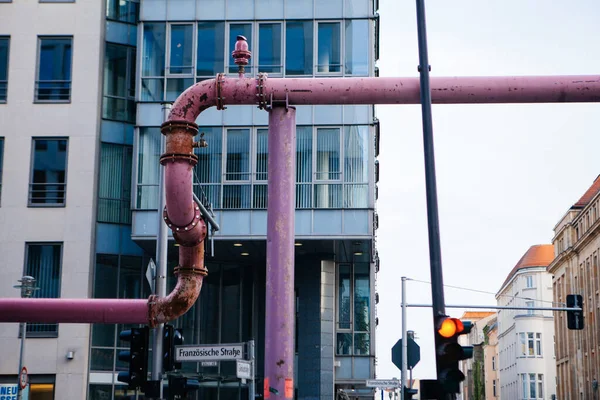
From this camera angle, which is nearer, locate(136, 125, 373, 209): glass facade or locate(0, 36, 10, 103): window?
locate(136, 125, 373, 209): glass facade

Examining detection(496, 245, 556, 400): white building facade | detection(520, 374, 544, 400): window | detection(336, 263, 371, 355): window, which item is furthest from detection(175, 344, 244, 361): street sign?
detection(520, 374, 544, 400): window

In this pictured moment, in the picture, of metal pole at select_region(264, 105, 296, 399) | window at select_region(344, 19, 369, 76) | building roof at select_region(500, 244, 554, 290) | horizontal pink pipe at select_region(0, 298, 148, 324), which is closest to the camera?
metal pole at select_region(264, 105, 296, 399)

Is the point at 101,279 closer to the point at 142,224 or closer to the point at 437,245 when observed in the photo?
the point at 142,224

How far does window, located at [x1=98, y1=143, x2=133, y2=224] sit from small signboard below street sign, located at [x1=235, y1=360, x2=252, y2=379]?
19234 mm

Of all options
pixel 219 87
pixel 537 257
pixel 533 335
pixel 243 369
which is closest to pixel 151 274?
pixel 243 369

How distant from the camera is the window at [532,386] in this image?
401 feet

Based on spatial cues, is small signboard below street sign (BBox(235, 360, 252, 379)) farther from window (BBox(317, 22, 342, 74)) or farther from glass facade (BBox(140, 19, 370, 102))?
window (BBox(317, 22, 342, 74))

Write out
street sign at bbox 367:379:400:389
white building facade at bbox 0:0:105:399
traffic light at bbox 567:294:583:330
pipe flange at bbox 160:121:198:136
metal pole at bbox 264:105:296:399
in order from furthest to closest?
white building facade at bbox 0:0:105:399 → traffic light at bbox 567:294:583:330 → street sign at bbox 367:379:400:389 → pipe flange at bbox 160:121:198:136 → metal pole at bbox 264:105:296:399

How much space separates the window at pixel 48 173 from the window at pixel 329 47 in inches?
400

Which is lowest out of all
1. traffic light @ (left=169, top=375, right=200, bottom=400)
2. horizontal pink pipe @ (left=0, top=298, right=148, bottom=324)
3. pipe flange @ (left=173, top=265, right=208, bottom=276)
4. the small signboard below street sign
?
traffic light @ (left=169, top=375, right=200, bottom=400)

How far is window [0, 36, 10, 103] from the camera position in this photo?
1515 inches

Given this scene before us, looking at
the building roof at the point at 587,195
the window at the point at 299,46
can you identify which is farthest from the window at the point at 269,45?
Answer: the building roof at the point at 587,195

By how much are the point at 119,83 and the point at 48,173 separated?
446 cm

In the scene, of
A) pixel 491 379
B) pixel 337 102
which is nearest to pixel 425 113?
pixel 337 102
